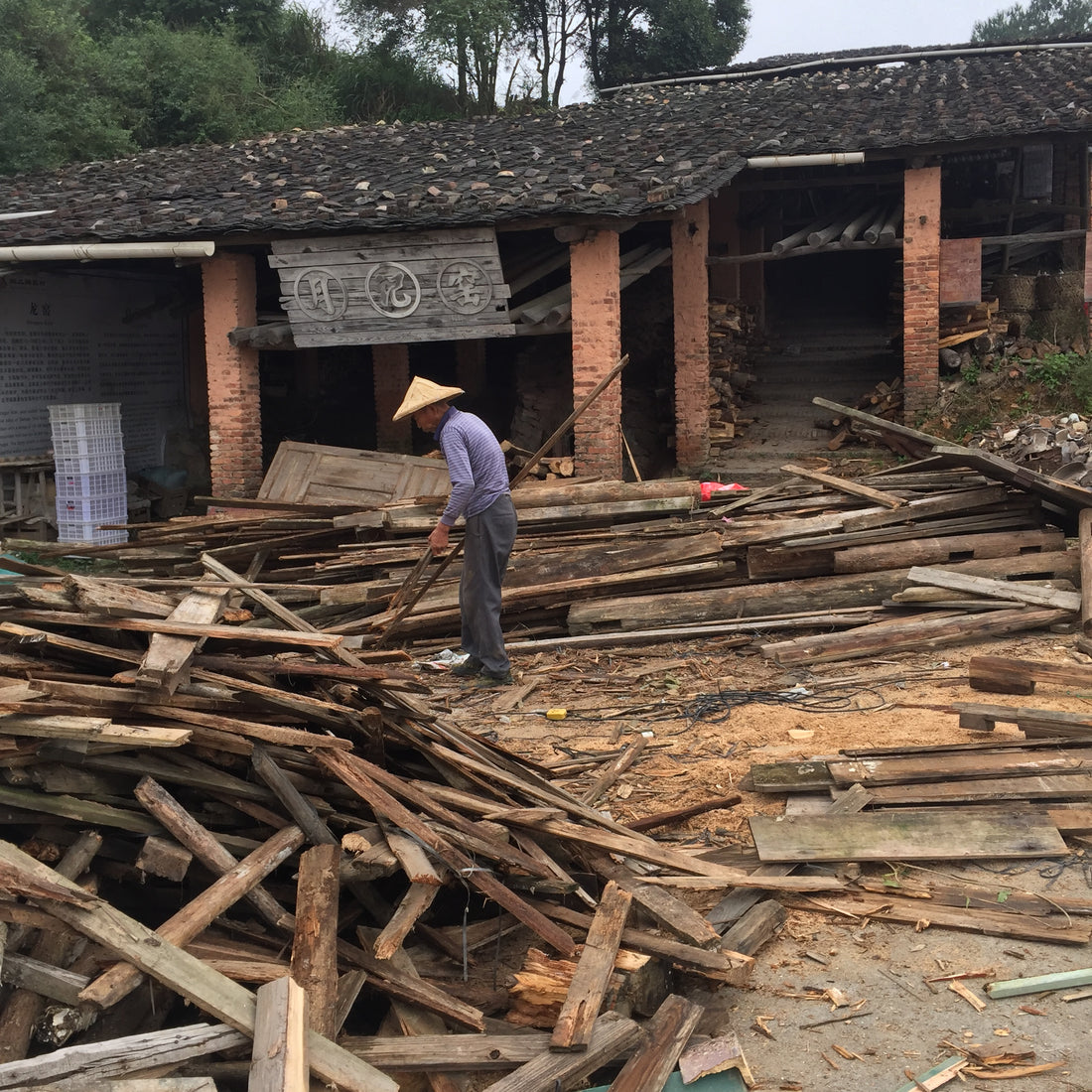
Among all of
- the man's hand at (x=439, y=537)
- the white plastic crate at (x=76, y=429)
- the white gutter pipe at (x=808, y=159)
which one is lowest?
the man's hand at (x=439, y=537)

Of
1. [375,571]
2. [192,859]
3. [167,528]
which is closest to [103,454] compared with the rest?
[167,528]

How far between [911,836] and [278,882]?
2.54 m

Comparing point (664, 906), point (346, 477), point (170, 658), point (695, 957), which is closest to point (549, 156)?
point (346, 477)

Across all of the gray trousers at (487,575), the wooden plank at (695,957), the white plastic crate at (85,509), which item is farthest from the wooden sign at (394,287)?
the wooden plank at (695,957)

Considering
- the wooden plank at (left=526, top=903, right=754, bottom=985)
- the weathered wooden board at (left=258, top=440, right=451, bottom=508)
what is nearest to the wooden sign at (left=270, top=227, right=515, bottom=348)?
the weathered wooden board at (left=258, top=440, right=451, bottom=508)

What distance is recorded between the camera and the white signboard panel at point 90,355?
50.0ft

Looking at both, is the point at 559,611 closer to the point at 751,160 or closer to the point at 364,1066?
Result: the point at 364,1066

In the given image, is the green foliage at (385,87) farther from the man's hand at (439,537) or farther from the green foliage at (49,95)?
the man's hand at (439,537)

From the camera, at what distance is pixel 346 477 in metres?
12.2

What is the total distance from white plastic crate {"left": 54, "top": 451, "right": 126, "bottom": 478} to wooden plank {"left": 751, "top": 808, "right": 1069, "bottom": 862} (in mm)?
11647

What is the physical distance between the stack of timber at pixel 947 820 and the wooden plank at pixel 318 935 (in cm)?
181

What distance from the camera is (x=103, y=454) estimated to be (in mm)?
14492

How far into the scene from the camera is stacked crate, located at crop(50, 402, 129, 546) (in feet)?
46.7

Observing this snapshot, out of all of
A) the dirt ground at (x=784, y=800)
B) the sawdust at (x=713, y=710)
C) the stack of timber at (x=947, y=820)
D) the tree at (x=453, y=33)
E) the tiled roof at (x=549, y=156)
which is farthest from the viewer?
the tree at (x=453, y=33)
